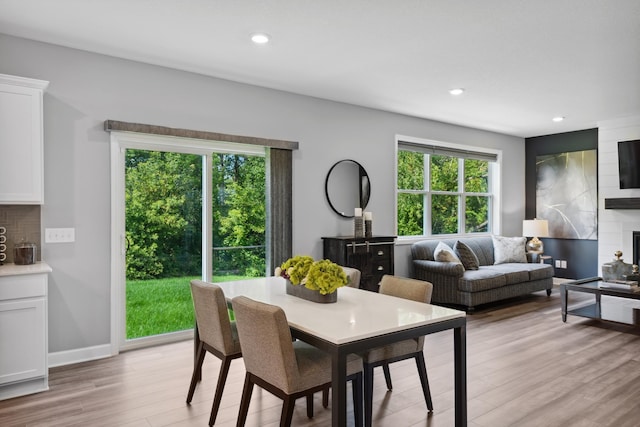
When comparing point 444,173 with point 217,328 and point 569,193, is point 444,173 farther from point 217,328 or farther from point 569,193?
point 217,328

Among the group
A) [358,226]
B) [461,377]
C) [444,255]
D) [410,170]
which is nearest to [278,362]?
[461,377]

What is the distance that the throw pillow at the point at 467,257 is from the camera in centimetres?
595

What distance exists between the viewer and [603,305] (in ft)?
18.9

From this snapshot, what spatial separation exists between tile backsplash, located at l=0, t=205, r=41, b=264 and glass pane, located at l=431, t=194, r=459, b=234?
16.3ft

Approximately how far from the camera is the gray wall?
359 centimetres

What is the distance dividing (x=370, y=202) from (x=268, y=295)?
3.07m

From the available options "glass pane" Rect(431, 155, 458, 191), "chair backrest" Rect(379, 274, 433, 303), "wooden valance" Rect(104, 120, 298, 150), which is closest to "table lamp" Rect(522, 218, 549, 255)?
"glass pane" Rect(431, 155, 458, 191)

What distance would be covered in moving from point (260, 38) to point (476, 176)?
500 centimetres

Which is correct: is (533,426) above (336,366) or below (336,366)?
below

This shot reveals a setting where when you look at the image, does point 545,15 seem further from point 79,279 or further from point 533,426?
point 79,279

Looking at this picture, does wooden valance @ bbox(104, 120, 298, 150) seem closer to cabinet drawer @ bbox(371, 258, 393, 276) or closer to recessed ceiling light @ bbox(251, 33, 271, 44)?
recessed ceiling light @ bbox(251, 33, 271, 44)

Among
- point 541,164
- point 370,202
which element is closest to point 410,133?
point 370,202

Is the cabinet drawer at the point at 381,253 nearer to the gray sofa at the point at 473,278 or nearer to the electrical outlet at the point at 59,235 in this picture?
the gray sofa at the point at 473,278

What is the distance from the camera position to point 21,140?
3223 mm
